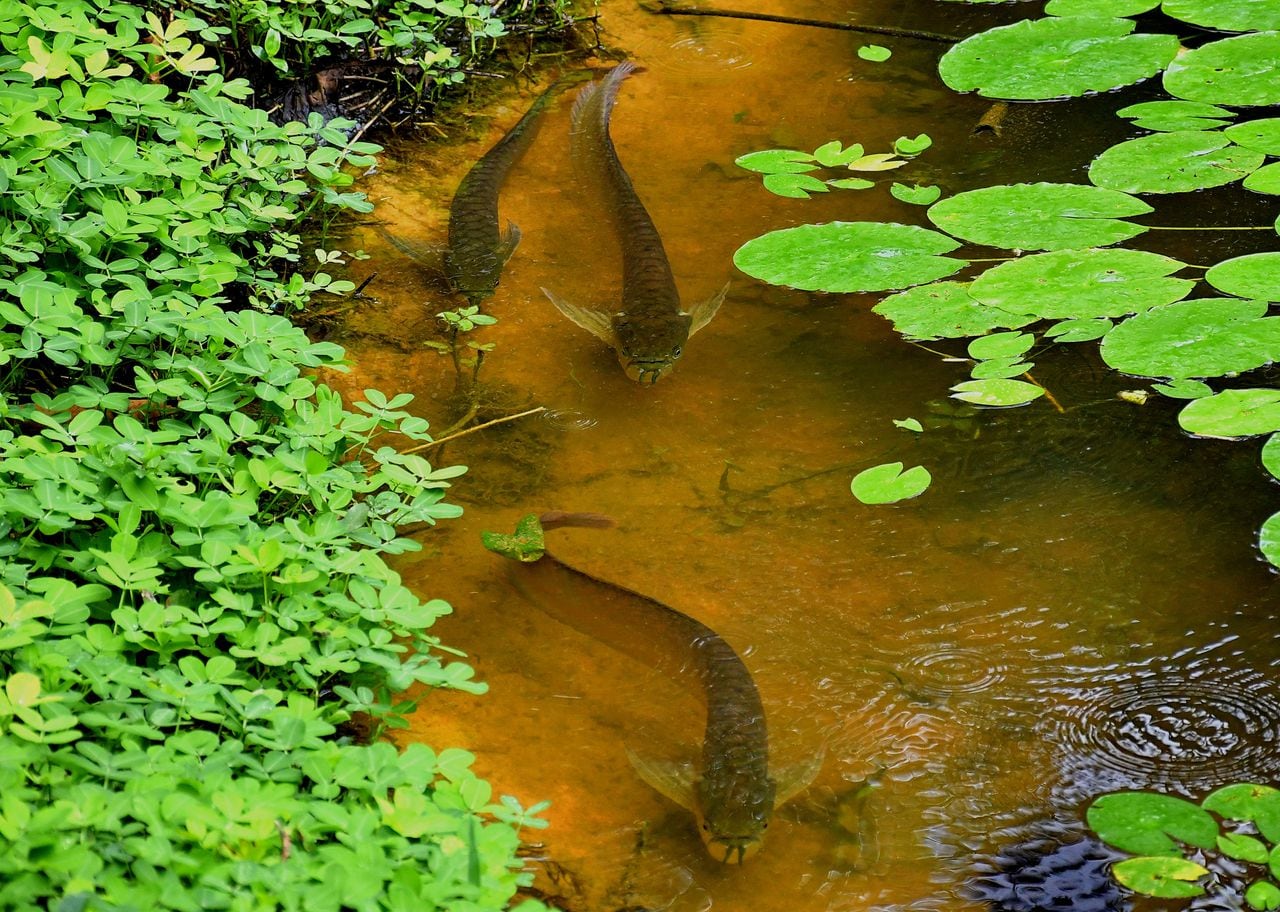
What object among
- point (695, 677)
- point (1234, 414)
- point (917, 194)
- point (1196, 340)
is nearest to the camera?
point (695, 677)

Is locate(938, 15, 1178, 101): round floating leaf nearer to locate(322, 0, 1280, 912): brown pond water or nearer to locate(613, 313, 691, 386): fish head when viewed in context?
locate(322, 0, 1280, 912): brown pond water

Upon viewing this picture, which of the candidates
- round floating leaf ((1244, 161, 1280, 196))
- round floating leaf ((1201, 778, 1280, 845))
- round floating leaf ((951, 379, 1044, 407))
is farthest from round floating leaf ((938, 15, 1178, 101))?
round floating leaf ((1201, 778, 1280, 845))

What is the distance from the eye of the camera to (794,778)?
8.46 feet

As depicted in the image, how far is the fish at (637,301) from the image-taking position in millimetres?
3697

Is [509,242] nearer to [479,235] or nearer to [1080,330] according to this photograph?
[479,235]

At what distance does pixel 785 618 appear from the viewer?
296 centimetres

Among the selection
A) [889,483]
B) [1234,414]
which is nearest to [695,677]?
[889,483]

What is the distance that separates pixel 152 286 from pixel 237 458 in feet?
2.57

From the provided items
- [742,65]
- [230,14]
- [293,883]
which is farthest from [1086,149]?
[293,883]

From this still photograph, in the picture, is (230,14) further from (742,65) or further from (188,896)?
(188,896)

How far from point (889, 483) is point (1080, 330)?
88 cm

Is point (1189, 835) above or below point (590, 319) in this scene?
below

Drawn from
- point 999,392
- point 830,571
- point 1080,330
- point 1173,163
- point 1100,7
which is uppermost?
point 1100,7

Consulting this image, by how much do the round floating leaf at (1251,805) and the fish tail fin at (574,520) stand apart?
162 centimetres
